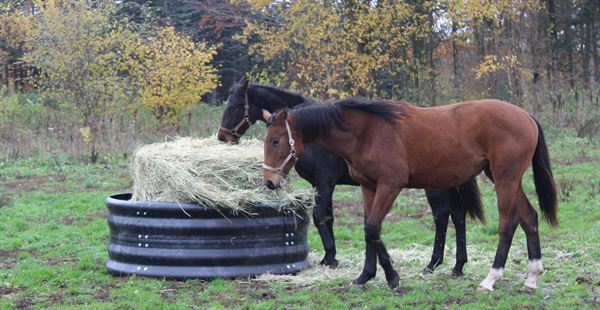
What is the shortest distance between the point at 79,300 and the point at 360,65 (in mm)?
14753

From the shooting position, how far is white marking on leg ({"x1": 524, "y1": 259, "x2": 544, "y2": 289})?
636 cm

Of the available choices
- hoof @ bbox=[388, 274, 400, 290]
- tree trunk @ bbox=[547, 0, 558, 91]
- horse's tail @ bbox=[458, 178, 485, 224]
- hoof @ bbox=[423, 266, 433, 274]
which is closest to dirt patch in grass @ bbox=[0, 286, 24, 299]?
hoof @ bbox=[388, 274, 400, 290]

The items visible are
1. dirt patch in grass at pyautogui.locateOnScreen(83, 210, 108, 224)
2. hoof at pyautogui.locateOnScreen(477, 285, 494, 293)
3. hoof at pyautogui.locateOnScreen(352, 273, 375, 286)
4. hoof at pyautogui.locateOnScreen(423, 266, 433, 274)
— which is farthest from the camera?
dirt patch in grass at pyautogui.locateOnScreen(83, 210, 108, 224)

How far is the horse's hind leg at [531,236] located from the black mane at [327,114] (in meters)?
1.39

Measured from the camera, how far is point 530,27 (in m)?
24.9

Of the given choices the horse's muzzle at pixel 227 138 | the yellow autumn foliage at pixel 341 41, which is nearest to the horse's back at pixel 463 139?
the horse's muzzle at pixel 227 138

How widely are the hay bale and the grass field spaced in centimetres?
77

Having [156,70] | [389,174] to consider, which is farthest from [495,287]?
[156,70]

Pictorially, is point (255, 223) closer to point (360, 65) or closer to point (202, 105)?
point (360, 65)

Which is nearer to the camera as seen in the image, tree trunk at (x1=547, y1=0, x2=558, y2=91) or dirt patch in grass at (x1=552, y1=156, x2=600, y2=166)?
dirt patch in grass at (x1=552, y1=156, x2=600, y2=166)

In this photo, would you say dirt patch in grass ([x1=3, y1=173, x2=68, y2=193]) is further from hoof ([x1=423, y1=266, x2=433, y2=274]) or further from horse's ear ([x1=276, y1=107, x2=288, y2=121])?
hoof ([x1=423, y1=266, x2=433, y2=274])

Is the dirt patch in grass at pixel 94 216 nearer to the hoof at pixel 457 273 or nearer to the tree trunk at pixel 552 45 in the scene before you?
the hoof at pixel 457 273

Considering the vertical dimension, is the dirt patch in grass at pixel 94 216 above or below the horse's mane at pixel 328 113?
below

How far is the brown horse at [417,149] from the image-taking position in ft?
20.9
